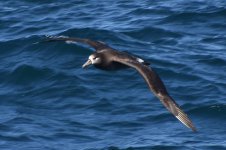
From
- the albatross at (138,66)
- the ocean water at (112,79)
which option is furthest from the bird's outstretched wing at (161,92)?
the ocean water at (112,79)

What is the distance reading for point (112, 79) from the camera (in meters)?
19.8

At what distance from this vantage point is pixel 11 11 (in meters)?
24.9

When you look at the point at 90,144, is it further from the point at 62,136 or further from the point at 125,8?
the point at 125,8

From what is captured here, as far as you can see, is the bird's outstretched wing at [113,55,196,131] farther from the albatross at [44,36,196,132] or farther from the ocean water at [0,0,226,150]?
the ocean water at [0,0,226,150]

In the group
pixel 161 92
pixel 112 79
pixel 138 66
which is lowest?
pixel 161 92

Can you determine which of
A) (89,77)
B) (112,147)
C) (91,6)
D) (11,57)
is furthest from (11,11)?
(112,147)

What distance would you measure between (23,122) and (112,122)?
188cm

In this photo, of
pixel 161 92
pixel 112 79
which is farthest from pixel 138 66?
pixel 112 79

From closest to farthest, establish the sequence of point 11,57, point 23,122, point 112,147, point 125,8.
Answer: point 112,147, point 23,122, point 11,57, point 125,8

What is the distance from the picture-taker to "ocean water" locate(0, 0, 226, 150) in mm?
17391

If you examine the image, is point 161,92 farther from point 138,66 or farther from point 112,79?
point 112,79

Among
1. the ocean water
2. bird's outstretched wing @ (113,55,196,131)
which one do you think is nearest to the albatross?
bird's outstretched wing @ (113,55,196,131)

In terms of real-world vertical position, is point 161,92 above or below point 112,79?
below

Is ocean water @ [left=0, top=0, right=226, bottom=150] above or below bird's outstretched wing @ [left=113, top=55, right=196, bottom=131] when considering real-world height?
above
